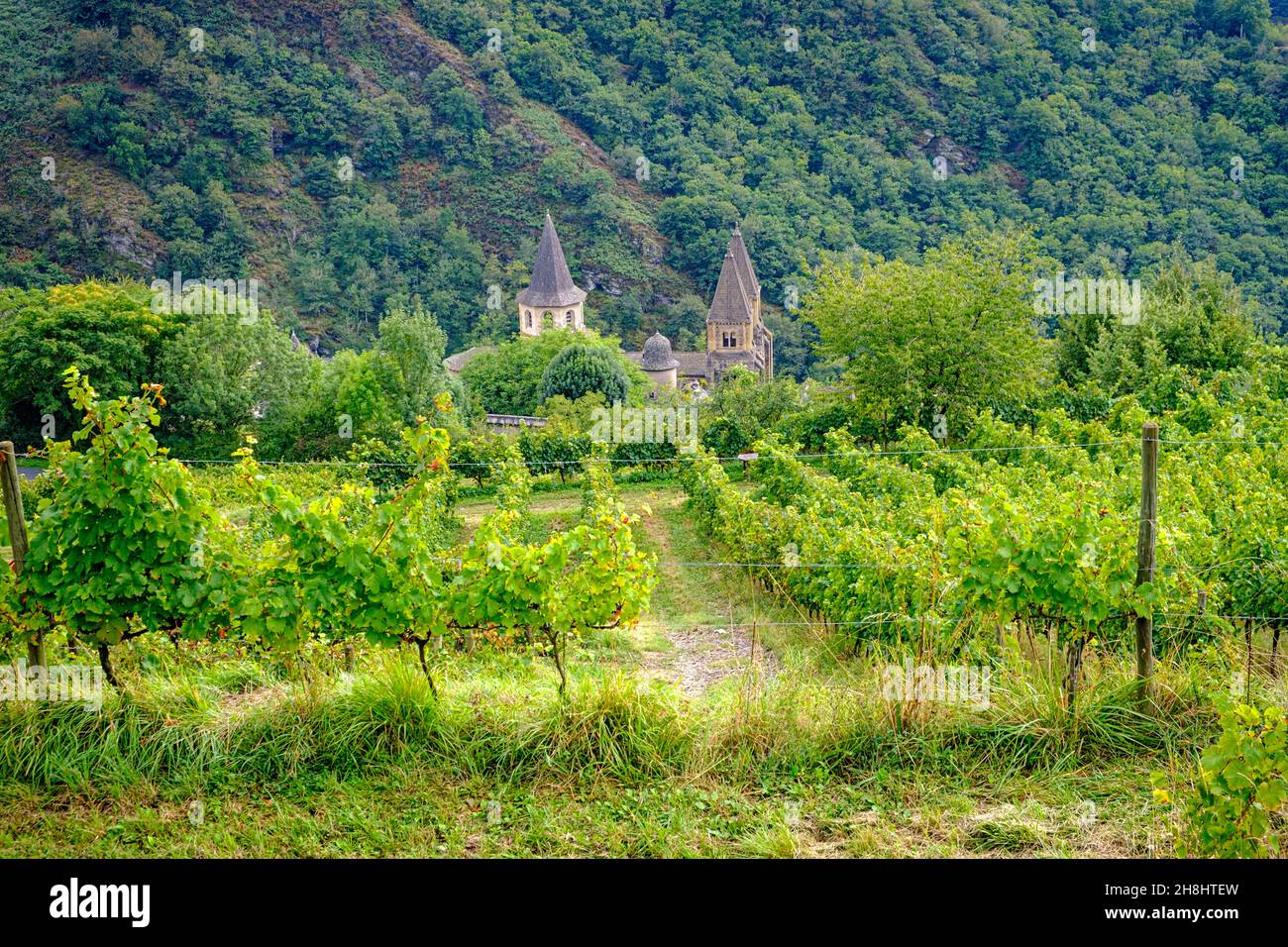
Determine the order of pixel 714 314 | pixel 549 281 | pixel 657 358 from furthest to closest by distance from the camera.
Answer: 1. pixel 549 281
2. pixel 714 314
3. pixel 657 358

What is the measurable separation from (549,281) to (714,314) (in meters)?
10.2

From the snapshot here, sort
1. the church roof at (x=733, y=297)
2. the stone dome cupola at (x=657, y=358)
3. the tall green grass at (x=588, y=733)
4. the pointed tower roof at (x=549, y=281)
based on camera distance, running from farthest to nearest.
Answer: the pointed tower roof at (x=549, y=281)
the church roof at (x=733, y=297)
the stone dome cupola at (x=657, y=358)
the tall green grass at (x=588, y=733)

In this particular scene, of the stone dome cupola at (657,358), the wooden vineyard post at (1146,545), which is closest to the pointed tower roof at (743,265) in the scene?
the stone dome cupola at (657,358)

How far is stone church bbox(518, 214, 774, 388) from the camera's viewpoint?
6819 cm

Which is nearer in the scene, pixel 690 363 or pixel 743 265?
pixel 690 363

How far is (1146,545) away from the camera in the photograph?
240 inches

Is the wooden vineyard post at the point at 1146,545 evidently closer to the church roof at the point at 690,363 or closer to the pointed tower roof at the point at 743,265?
the church roof at the point at 690,363

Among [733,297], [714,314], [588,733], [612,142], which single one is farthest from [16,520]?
[612,142]

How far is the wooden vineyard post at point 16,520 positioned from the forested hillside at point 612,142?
2581 inches

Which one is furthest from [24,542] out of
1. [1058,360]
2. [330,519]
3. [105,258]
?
[105,258]

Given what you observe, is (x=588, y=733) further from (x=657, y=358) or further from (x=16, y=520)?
(x=657, y=358)

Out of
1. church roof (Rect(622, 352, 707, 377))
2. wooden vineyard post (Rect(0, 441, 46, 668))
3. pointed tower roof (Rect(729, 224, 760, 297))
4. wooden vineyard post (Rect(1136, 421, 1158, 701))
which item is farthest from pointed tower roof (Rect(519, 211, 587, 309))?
wooden vineyard post (Rect(1136, 421, 1158, 701))

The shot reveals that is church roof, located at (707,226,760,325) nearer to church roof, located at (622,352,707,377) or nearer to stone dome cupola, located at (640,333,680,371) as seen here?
church roof, located at (622,352,707,377)

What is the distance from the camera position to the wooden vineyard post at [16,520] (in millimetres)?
6199
